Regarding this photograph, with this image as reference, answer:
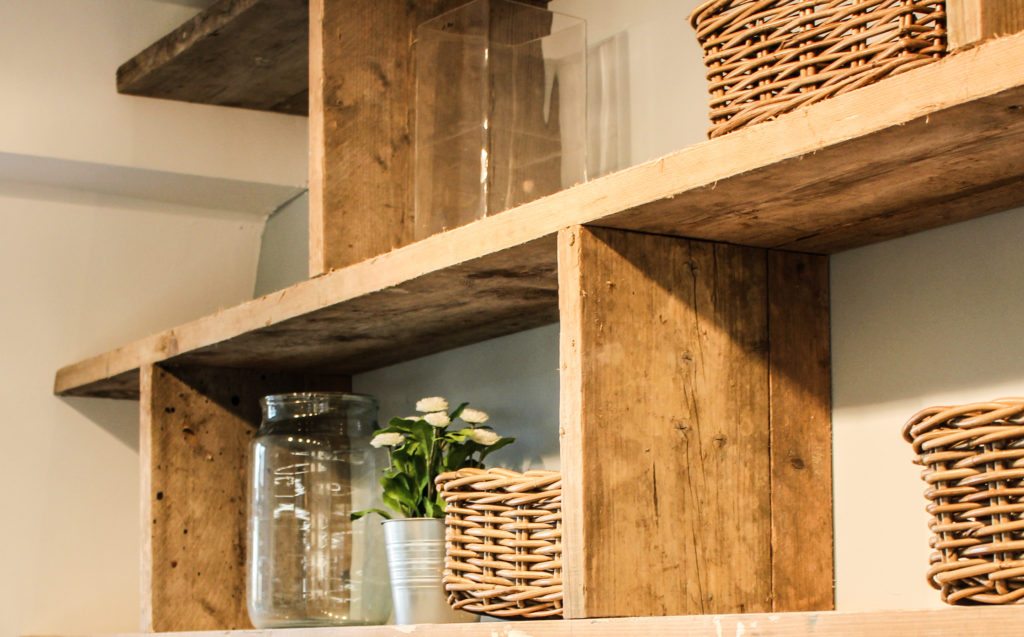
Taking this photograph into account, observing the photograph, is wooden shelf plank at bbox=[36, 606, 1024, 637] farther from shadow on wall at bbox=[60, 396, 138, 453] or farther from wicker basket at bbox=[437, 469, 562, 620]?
shadow on wall at bbox=[60, 396, 138, 453]

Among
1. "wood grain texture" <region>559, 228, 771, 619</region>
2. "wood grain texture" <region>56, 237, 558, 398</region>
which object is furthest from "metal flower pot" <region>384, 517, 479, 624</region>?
"wood grain texture" <region>559, 228, 771, 619</region>

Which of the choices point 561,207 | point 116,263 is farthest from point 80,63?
point 561,207

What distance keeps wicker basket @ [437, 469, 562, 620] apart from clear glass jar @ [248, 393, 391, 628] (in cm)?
49

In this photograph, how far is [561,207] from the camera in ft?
3.93

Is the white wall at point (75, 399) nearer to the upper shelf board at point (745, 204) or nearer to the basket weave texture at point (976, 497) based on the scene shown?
the upper shelf board at point (745, 204)

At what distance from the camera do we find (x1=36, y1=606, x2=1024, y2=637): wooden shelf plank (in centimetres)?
84

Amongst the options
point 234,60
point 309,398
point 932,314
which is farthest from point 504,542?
point 234,60

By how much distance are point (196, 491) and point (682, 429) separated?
98 cm

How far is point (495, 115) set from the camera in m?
1.59

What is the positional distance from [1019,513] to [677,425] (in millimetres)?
345

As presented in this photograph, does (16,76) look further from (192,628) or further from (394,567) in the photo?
(394,567)

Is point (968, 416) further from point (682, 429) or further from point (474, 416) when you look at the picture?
point (474, 416)

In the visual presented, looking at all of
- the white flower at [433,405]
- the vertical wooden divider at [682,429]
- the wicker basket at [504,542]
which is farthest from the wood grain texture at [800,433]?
the white flower at [433,405]

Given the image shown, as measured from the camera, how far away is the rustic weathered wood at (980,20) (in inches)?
35.8
